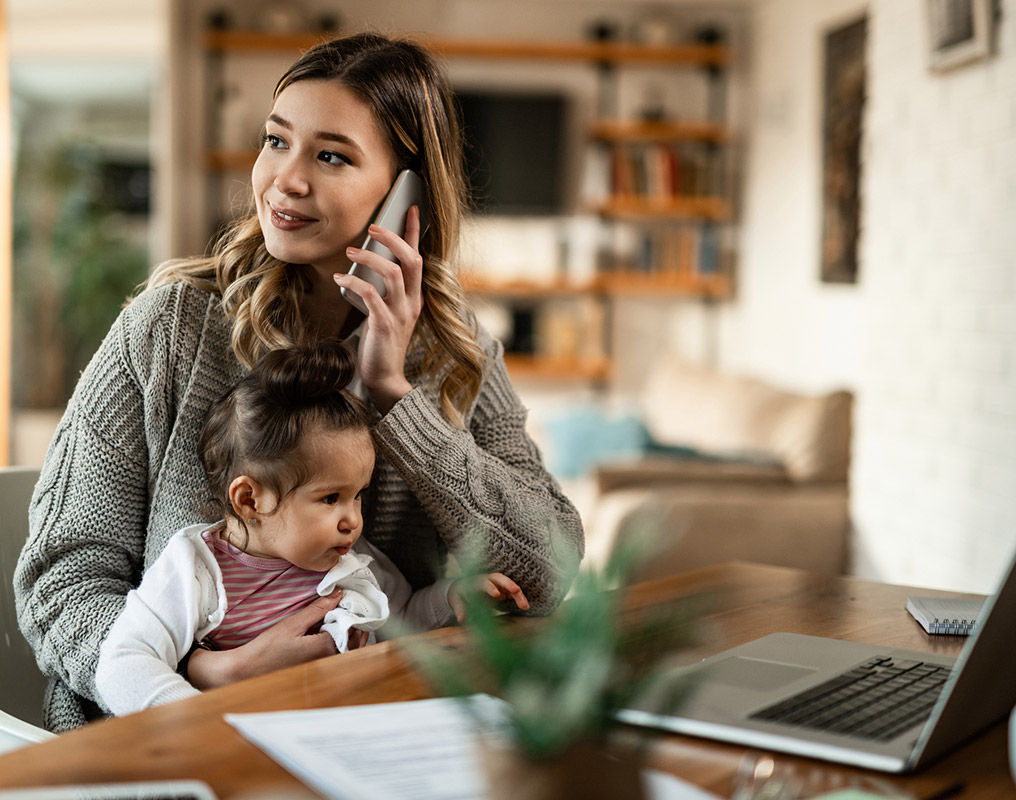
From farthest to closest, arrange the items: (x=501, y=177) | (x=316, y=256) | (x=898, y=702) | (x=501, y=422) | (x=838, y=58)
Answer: (x=501, y=177)
(x=838, y=58)
(x=501, y=422)
(x=316, y=256)
(x=898, y=702)

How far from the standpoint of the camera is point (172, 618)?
1.15m

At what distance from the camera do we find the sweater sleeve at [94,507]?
4.06ft

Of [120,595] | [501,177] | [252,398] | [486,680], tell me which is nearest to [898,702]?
[486,680]

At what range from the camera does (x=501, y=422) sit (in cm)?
158

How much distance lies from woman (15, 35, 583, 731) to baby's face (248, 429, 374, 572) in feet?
0.22

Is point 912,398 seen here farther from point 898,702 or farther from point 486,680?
point 486,680

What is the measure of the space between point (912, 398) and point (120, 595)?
2589 mm

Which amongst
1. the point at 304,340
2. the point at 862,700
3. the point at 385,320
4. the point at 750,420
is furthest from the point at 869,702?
the point at 750,420

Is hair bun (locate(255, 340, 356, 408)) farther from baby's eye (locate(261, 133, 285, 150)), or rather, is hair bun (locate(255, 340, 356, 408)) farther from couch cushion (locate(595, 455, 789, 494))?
couch cushion (locate(595, 455, 789, 494))

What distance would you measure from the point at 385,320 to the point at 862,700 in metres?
0.73

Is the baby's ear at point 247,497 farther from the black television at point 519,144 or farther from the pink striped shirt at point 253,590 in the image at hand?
the black television at point 519,144

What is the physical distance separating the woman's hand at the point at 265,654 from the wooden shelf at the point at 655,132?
506cm

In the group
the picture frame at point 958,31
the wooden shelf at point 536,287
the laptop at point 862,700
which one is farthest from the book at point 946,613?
the wooden shelf at point 536,287

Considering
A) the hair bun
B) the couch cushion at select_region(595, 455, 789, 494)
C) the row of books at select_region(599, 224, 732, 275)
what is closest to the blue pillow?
the couch cushion at select_region(595, 455, 789, 494)
